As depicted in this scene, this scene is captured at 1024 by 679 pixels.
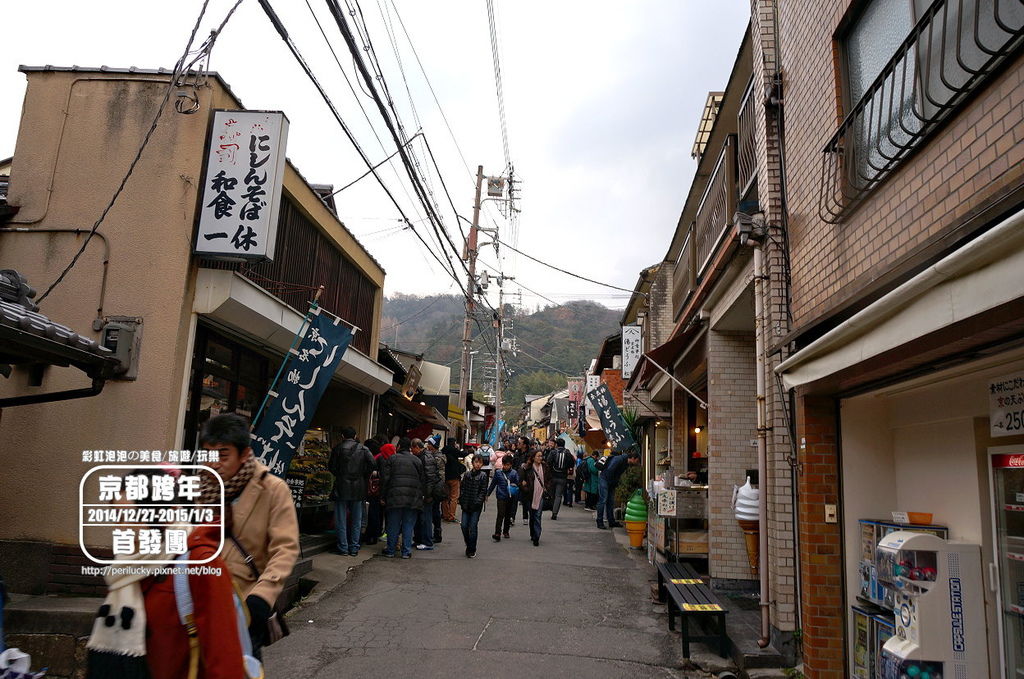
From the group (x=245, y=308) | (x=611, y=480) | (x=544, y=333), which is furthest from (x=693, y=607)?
(x=544, y=333)

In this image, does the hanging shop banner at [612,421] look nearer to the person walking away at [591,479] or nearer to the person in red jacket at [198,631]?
the person walking away at [591,479]

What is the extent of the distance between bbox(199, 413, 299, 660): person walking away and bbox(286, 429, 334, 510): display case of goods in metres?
7.81

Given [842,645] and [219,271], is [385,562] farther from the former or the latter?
[842,645]

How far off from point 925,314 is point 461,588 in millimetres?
7089

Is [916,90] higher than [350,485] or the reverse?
higher

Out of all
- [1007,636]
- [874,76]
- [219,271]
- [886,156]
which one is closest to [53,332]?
[219,271]

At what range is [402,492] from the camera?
428 inches

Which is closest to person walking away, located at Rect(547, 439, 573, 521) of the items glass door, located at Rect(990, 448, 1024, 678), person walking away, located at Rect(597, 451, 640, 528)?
person walking away, located at Rect(597, 451, 640, 528)

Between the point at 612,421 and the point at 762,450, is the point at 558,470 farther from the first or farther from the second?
the point at 762,450

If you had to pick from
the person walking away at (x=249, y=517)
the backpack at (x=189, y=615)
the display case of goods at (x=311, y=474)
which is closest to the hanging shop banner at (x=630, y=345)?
the display case of goods at (x=311, y=474)

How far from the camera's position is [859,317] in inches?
166

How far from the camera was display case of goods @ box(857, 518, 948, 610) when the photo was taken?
4.93 m

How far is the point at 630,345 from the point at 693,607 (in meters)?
16.5

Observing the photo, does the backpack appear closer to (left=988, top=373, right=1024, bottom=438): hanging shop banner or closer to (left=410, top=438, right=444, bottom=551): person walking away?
(left=988, top=373, right=1024, bottom=438): hanging shop banner
